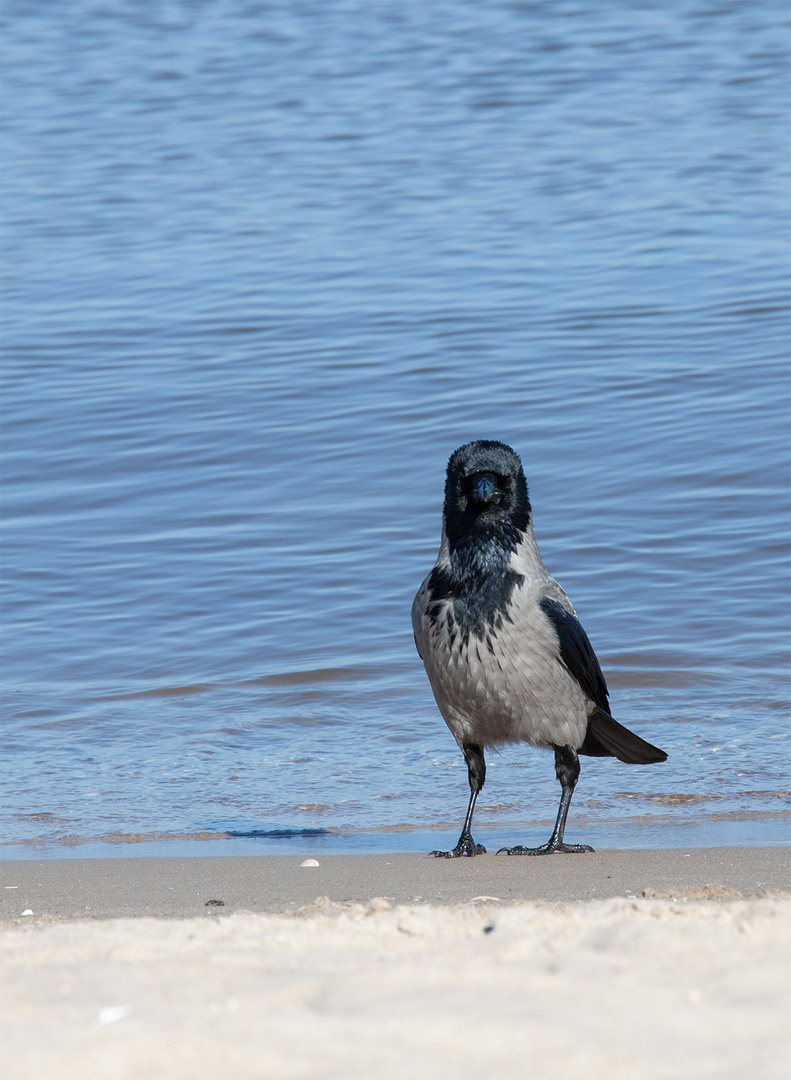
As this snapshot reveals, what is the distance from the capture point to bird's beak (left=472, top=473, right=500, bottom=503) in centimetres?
560

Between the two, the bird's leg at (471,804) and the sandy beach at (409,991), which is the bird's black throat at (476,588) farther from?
the sandy beach at (409,991)

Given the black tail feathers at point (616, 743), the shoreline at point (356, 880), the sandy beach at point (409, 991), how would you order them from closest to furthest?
1. the sandy beach at point (409, 991)
2. the shoreline at point (356, 880)
3. the black tail feathers at point (616, 743)

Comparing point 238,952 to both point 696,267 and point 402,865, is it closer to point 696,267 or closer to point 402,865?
point 402,865

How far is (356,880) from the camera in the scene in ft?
16.6

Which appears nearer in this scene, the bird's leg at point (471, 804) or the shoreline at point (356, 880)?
the shoreline at point (356, 880)

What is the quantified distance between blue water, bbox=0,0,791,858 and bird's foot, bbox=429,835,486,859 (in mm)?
318

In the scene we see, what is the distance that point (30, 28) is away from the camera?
31312 millimetres

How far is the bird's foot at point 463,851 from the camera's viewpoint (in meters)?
5.42

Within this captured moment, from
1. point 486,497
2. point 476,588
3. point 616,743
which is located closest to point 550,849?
point 616,743

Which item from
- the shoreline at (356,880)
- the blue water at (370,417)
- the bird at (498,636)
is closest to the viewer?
the shoreline at (356,880)

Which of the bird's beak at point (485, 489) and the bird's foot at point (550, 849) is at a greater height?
the bird's beak at point (485, 489)

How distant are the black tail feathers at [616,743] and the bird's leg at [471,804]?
1.35 feet

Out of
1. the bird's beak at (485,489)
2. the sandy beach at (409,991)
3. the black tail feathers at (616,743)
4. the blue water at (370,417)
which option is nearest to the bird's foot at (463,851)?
the blue water at (370,417)

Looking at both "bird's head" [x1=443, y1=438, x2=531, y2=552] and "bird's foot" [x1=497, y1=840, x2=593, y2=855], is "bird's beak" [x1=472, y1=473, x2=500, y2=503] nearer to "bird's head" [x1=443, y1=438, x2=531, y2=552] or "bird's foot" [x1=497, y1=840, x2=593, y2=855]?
"bird's head" [x1=443, y1=438, x2=531, y2=552]
